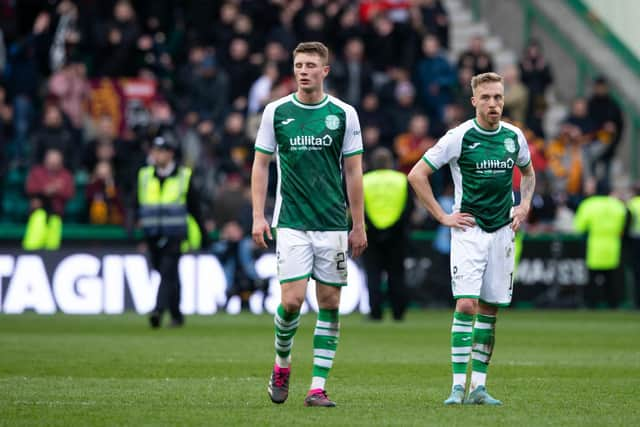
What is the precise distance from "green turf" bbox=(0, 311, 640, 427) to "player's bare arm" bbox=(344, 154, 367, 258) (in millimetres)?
1107

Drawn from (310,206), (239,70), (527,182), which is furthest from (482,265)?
(239,70)

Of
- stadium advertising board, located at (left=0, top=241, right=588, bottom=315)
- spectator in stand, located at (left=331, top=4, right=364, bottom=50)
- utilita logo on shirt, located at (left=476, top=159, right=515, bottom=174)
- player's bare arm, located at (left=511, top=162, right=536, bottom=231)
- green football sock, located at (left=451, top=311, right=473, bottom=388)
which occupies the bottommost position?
stadium advertising board, located at (left=0, top=241, right=588, bottom=315)

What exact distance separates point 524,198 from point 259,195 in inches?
76.5

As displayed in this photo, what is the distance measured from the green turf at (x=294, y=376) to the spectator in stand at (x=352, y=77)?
828 centimetres

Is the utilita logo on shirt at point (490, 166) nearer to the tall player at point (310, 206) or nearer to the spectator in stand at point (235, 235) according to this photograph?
the tall player at point (310, 206)

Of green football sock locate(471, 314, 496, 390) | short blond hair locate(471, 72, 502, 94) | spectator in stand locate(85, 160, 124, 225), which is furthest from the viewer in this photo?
spectator in stand locate(85, 160, 124, 225)

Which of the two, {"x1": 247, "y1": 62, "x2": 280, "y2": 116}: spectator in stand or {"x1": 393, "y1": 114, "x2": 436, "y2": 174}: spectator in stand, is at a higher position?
{"x1": 247, "y1": 62, "x2": 280, "y2": 116}: spectator in stand

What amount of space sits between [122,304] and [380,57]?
842 centimetres

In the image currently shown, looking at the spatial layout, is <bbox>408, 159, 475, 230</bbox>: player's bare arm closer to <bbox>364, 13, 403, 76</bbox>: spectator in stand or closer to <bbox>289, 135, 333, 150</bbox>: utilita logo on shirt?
<bbox>289, 135, 333, 150</bbox>: utilita logo on shirt

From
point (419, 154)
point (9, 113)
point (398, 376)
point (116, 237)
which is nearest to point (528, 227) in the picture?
point (419, 154)

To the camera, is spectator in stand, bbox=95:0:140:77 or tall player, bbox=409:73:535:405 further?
spectator in stand, bbox=95:0:140:77

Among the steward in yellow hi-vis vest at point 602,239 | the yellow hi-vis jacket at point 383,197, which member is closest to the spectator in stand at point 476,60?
the steward in yellow hi-vis vest at point 602,239

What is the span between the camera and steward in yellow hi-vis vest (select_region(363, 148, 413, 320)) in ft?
69.7

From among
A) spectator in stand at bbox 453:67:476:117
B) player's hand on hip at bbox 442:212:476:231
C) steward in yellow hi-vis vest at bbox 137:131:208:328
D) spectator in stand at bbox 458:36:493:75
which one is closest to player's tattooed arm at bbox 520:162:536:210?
player's hand on hip at bbox 442:212:476:231
